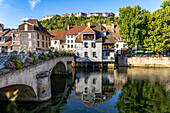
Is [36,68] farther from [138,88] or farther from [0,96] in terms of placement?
[138,88]

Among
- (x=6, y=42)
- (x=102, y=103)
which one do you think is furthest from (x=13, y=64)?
(x=6, y=42)

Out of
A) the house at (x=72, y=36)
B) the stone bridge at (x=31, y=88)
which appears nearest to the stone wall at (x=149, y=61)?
the house at (x=72, y=36)

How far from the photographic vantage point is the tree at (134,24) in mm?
47688

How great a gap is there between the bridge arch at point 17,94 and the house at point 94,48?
30569 mm

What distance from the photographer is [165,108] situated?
52.6 feet

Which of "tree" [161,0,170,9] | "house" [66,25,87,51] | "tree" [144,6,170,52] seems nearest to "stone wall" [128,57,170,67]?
"tree" [144,6,170,52]

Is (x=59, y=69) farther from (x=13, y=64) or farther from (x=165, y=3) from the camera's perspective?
(x=165, y=3)

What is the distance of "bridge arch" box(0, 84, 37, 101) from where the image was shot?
52.1ft

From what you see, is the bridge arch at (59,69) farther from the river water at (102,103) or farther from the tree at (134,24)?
the tree at (134,24)

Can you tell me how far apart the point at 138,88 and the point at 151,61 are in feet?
98.1

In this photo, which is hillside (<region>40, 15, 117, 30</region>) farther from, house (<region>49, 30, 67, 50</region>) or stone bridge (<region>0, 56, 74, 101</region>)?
stone bridge (<region>0, 56, 74, 101</region>)

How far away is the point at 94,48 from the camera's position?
4594 cm

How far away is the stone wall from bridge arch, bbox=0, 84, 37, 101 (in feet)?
137

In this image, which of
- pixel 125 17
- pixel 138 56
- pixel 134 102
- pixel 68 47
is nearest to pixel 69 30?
pixel 68 47
